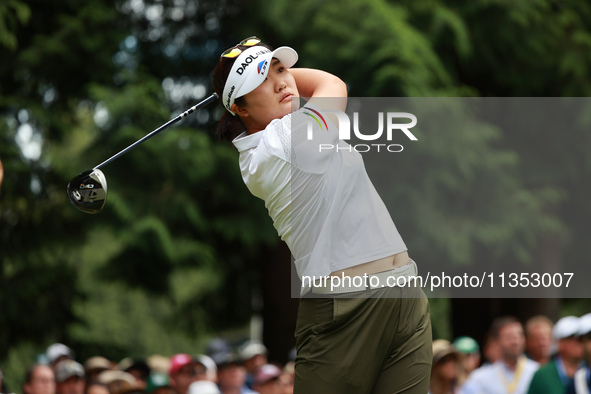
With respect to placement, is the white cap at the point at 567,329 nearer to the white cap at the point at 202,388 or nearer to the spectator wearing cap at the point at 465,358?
the spectator wearing cap at the point at 465,358

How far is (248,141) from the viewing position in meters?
3.25

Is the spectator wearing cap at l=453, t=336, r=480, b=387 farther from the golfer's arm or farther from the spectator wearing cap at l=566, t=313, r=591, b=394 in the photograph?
the golfer's arm

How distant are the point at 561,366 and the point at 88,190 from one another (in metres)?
3.70

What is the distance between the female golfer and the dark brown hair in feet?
0.18

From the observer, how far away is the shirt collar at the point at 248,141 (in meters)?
3.23

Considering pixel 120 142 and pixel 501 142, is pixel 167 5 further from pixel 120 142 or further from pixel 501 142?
pixel 501 142

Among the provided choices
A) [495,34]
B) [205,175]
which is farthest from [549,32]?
[205,175]

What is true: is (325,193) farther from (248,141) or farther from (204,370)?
(204,370)

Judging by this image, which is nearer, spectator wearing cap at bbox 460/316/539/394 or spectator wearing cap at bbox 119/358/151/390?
spectator wearing cap at bbox 460/316/539/394

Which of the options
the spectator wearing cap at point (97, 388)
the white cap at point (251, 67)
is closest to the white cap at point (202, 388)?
the spectator wearing cap at point (97, 388)

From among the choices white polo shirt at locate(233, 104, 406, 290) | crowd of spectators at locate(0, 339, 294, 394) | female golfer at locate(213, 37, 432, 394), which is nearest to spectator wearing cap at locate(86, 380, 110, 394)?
crowd of spectators at locate(0, 339, 294, 394)

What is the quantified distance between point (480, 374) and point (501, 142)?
3.88 metres

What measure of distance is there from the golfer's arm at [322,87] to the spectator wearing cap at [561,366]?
10.5 ft

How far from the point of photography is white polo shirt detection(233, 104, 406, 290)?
10.0ft
